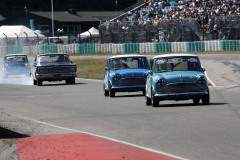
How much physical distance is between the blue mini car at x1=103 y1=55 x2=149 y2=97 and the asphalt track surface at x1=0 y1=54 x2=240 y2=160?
37.9 inches

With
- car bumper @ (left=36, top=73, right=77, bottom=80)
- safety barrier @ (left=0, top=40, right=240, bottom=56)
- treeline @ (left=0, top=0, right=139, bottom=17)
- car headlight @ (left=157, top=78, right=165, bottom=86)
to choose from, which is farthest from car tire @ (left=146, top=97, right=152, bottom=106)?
treeline @ (left=0, top=0, right=139, bottom=17)

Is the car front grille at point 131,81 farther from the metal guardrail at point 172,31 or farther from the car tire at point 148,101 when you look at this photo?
the metal guardrail at point 172,31

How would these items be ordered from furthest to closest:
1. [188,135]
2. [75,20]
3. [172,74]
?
[75,20] < [172,74] < [188,135]

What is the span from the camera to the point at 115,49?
48031 mm

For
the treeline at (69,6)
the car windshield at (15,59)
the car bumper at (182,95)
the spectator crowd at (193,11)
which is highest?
the treeline at (69,6)

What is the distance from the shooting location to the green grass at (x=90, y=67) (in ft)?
125

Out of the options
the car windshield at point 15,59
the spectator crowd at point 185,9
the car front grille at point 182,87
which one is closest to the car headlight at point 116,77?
the car front grille at point 182,87

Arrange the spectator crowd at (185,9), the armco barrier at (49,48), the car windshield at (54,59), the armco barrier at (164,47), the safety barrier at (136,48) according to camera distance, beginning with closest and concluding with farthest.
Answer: the car windshield at (54,59), the safety barrier at (136,48), the armco barrier at (164,47), the spectator crowd at (185,9), the armco barrier at (49,48)

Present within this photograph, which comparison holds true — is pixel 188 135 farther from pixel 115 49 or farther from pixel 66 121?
pixel 115 49

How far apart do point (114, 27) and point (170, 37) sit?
22.0 feet

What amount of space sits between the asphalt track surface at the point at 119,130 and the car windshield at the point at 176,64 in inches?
39.0

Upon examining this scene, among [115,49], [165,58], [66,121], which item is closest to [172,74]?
[165,58]

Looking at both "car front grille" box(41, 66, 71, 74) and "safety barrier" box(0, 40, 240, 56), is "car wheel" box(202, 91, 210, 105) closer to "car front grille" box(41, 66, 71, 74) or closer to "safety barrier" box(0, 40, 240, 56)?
"car front grille" box(41, 66, 71, 74)

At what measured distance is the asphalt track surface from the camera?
8.20m
